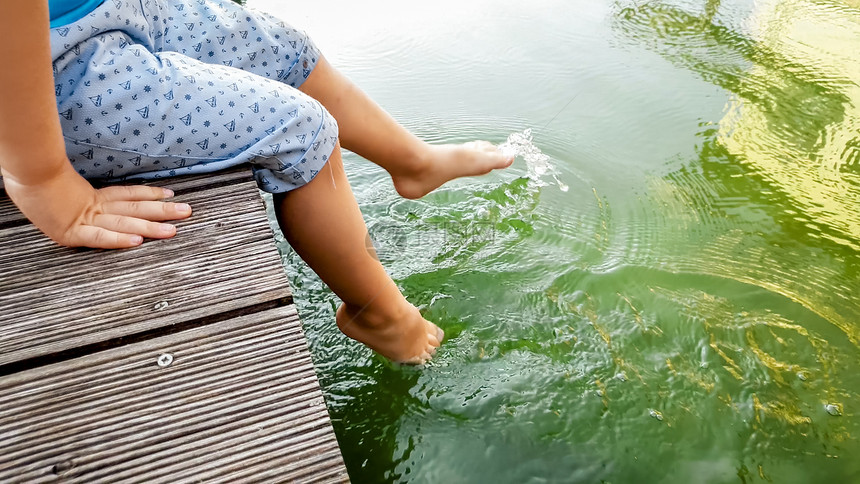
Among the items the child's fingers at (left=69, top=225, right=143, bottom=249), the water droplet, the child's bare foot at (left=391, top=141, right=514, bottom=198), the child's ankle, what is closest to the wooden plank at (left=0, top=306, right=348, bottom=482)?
the child's fingers at (left=69, top=225, right=143, bottom=249)

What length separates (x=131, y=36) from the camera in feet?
3.59

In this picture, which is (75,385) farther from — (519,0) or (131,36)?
(519,0)

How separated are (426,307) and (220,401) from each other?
2.96 feet

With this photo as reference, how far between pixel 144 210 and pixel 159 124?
0.15 metres

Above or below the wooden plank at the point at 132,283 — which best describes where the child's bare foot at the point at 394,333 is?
below

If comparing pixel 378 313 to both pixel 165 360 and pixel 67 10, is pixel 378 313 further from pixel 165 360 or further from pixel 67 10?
pixel 67 10

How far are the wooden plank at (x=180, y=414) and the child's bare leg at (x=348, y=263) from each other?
362 mm

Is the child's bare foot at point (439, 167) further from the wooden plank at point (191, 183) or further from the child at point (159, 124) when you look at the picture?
the wooden plank at point (191, 183)

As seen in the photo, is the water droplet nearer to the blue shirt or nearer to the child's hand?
the child's hand

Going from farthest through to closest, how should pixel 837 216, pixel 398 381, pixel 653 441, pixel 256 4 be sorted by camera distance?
1. pixel 256 4
2. pixel 837 216
3. pixel 398 381
4. pixel 653 441

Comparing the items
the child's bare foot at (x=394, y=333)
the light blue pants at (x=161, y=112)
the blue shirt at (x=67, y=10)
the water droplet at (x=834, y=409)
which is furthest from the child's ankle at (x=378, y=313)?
the water droplet at (x=834, y=409)

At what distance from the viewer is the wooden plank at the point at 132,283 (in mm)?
814

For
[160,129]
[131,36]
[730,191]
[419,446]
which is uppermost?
[131,36]

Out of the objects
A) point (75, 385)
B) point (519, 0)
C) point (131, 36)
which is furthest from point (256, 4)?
point (75, 385)
